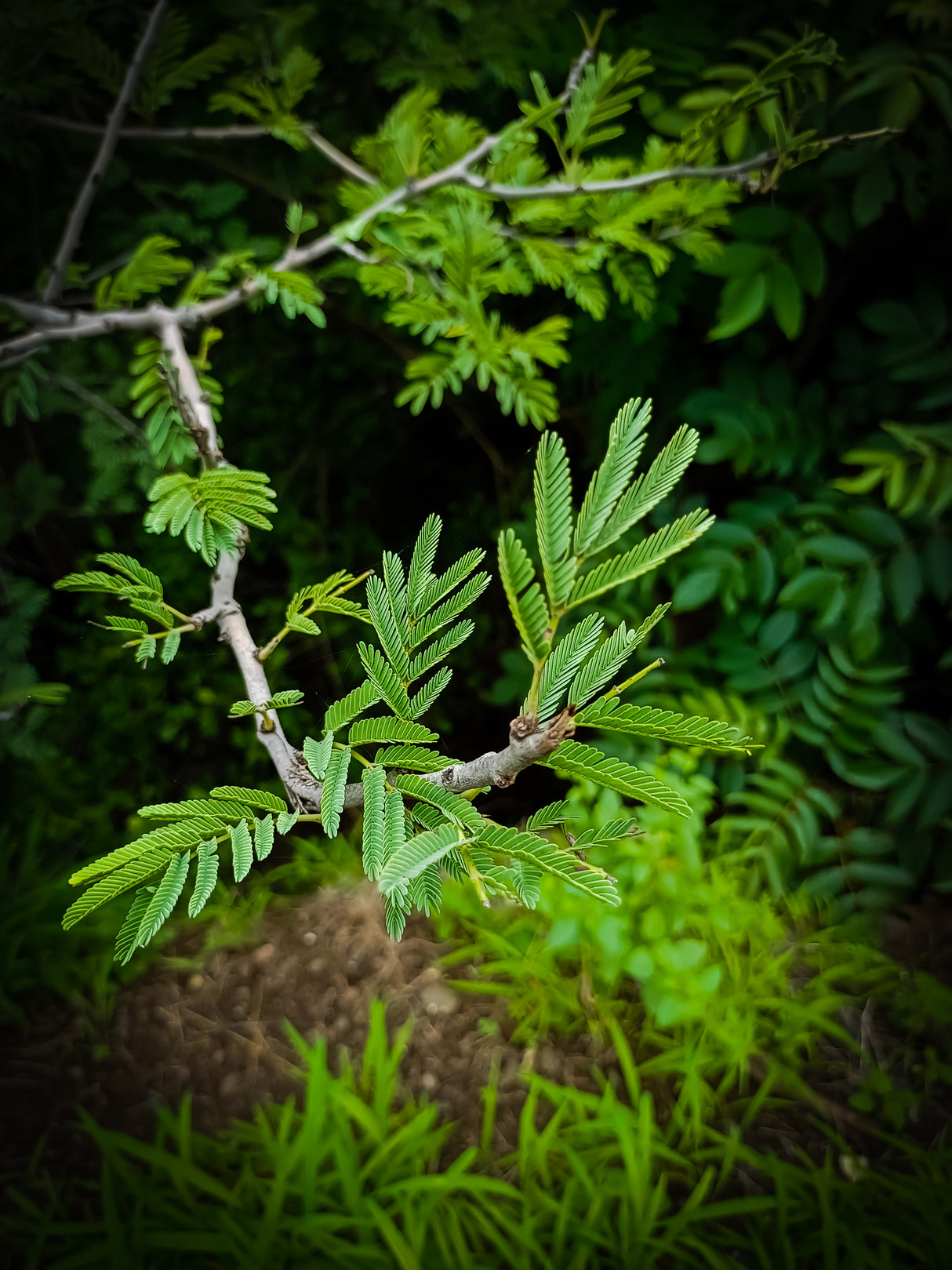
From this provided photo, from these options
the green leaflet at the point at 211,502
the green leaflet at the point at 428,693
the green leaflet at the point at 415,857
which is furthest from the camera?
the green leaflet at the point at 211,502

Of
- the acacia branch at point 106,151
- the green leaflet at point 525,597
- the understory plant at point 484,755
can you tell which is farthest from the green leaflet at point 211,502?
the acacia branch at point 106,151

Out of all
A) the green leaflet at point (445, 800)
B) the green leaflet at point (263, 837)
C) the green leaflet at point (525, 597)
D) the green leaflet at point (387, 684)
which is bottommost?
the green leaflet at point (263, 837)

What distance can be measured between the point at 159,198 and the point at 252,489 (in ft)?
2.87

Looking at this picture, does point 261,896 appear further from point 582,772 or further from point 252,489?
point 582,772

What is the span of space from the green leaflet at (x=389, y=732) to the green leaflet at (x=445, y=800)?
0.06 ft

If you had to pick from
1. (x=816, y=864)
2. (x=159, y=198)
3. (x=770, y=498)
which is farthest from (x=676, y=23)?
(x=816, y=864)

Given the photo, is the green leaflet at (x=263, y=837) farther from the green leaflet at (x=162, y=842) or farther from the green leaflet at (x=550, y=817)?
the green leaflet at (x=550, y=817)

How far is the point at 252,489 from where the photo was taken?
496 millimetres

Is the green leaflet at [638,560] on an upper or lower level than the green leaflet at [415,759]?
upper

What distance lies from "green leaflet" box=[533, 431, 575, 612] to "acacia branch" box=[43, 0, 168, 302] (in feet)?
2.42

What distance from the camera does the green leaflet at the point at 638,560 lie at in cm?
29

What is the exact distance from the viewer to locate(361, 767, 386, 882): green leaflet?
0.33m

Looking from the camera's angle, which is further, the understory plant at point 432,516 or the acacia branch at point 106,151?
the acacia branch at point 106,151

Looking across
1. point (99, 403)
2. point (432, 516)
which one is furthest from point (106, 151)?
point (432, 516)
